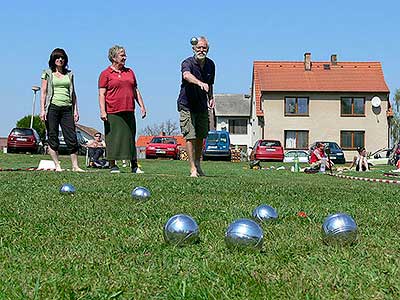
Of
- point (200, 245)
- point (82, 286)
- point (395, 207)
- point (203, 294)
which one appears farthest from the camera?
point (395, 207)

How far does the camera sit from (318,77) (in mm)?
56875

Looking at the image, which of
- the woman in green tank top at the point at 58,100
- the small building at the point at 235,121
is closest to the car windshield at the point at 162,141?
the woman in green tank top at the point at 58,100

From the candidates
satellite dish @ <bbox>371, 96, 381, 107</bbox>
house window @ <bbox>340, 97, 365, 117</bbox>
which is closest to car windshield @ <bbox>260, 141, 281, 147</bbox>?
house window @ <bbox>340, 97, 365, 117</bbox>

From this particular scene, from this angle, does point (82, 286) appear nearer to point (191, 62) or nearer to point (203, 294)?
point (203, 294)

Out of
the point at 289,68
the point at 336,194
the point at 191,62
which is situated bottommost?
the point at 336,194

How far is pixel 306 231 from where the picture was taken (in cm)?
411

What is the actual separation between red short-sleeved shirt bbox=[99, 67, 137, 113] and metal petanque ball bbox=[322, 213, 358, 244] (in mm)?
7292

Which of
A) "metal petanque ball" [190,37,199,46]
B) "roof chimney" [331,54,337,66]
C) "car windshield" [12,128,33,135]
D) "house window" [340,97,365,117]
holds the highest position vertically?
"roof chimney" [331,54,337,66]

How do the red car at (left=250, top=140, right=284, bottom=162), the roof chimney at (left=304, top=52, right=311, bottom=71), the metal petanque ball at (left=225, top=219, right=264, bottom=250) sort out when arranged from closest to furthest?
the metal petanque ball at (left=225, top=219, right=264, bottom=250) < the red car at (left=250, top=140, right=284, bottom=162) < the roof chimney at (left=304, top=52, right=311, bottom=71)

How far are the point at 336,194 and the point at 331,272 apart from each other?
4.25m

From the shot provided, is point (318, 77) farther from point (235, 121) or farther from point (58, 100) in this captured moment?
point (58, 100)

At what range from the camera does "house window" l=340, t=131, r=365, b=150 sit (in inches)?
2152

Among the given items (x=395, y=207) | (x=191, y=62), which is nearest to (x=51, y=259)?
(x=395, y=207)

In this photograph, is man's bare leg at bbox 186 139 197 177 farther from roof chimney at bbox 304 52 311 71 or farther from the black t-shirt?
roof chimney at bbox 304 52 311 71
